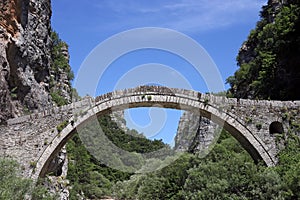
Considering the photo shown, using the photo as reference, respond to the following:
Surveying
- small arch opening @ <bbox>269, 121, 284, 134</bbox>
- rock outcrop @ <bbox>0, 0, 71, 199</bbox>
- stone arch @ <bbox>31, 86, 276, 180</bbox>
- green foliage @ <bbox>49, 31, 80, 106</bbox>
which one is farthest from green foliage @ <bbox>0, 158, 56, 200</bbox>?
green foliage @ <bbox>49, 31, 80, 106</bbox>

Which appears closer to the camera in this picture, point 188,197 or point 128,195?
point 188,197

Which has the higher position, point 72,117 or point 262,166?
point 72,117

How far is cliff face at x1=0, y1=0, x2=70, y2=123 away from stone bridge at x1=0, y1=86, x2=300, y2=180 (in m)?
1.44

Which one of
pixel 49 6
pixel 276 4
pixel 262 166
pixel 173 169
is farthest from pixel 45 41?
pixel 276 4

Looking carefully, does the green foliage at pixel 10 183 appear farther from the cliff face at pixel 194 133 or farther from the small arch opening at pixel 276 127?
the cliff face at pixel 194 133

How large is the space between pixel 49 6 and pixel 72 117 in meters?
15.1

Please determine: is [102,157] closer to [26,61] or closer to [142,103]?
[26,61]

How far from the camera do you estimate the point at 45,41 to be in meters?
26.1

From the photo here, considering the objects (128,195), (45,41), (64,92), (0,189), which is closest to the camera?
(0,189)

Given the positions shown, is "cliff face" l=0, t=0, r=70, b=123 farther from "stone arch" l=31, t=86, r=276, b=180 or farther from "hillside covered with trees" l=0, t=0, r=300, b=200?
"hillside covered with trees" l=0, t=0, r=300, b=200

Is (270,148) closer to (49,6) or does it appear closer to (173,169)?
(173,169)

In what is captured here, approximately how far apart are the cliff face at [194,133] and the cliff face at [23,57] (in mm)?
14683

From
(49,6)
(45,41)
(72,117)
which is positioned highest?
(49,6)

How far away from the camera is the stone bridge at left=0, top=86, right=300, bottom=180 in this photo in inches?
580
